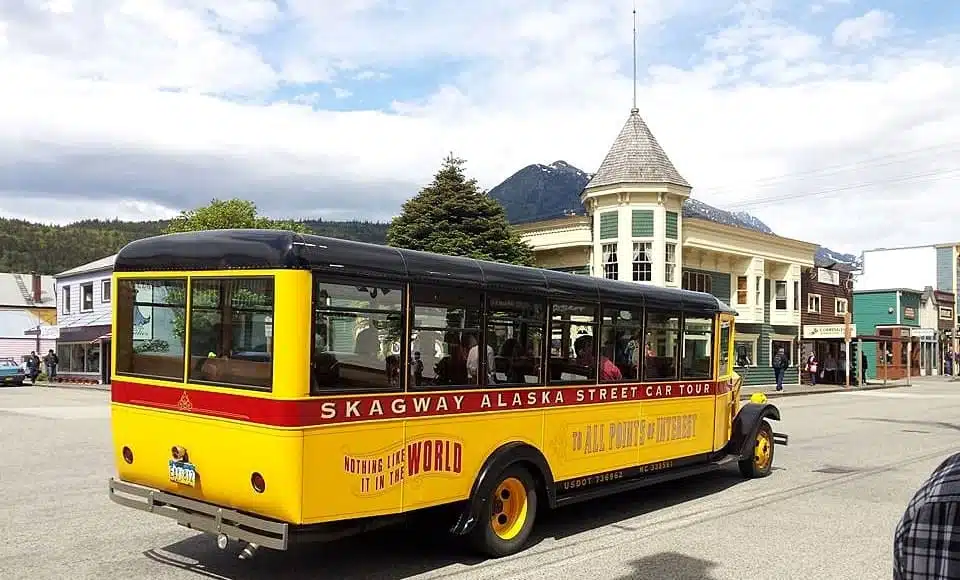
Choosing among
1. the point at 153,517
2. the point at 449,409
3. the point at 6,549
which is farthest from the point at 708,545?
the point at 6,549

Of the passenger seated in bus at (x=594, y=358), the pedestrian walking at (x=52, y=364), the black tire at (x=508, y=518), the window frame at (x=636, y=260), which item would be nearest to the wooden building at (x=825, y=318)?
the window frame at (x=636, y=260)

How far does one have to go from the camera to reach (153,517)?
816cm

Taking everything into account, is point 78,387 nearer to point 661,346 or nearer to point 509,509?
point 661,346

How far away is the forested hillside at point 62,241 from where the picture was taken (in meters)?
108

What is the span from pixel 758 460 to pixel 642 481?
9.82ft

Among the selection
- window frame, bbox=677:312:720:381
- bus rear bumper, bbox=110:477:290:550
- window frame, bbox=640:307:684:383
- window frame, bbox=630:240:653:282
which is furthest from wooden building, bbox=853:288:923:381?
bus rear bumper, bbox=110:477:290:550

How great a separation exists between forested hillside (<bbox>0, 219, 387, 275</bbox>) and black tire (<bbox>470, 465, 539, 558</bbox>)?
314 feet

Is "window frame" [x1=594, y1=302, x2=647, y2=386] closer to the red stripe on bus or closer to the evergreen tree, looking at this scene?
the red stripe on bus

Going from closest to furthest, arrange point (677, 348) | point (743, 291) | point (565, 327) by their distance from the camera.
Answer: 1. point (565, 327)
2. point (677, 348)
3. point (743, 291)

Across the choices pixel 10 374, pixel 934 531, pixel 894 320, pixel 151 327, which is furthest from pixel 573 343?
pixel 894 320

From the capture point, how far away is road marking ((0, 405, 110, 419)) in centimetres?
1986

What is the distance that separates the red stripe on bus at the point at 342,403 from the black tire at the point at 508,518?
0.60 meters

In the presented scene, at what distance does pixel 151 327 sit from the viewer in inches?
259

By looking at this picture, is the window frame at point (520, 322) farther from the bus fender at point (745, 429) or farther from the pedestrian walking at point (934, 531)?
the pedestrian walking at point (934, 531)
